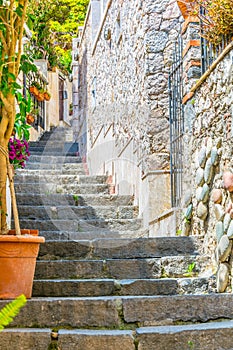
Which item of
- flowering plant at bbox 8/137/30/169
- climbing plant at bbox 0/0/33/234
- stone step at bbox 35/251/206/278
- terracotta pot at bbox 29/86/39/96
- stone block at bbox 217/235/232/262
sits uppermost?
climbing plant at bbox 0/0/33/234

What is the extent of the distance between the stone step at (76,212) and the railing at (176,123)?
101 centimetres

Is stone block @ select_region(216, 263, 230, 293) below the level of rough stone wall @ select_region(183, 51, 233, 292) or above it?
below

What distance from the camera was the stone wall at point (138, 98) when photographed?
18.2 feet

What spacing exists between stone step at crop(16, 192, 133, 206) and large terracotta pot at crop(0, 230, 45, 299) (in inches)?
114

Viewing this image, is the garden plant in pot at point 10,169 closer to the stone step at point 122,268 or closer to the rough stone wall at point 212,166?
the stone step at point 122,268

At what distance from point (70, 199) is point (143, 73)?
1596 millimetres

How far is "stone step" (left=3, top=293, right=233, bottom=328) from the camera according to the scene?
116 inches

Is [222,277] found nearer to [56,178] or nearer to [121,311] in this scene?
[121,311]

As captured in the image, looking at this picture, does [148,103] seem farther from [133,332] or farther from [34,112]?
[34,112]

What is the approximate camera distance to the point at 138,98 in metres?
6.09

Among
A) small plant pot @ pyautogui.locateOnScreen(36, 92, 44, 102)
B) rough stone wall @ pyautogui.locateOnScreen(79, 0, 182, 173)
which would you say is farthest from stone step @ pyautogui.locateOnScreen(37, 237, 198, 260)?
small plant pot @ pyautogui.locateOnScreen(36, 92, 44, 102)

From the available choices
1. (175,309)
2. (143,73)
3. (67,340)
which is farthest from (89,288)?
(143,73)

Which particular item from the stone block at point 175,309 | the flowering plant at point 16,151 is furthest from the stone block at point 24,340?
the flowering plant at point 16,151

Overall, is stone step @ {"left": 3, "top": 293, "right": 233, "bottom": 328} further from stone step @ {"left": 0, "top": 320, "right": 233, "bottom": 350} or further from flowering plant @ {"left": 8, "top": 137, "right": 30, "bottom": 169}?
flowering plant @ {"left": 8, "top": 137, "right": 30, "bottom": 169}
